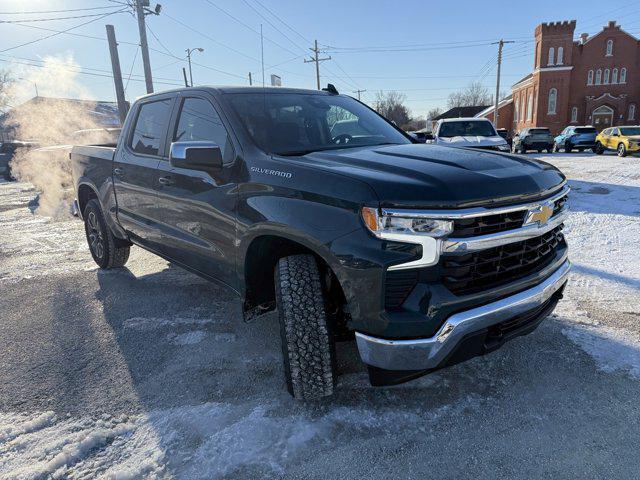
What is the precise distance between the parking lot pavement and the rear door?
780 millimetres

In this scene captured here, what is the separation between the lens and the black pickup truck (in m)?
2.10

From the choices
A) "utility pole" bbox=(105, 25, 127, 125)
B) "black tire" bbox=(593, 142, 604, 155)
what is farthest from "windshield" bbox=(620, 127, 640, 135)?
"utility pole" bbox=(105, 25, 127, 125)

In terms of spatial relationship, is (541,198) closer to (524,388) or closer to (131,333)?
(524,388)

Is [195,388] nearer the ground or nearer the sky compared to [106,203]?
nearer the ground

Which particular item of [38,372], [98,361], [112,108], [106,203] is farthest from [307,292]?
[112,108]

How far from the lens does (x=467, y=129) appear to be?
458 inches

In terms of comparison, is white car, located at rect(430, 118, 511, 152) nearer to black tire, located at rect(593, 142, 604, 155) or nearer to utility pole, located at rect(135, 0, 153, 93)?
utility pole, located at rect(135, 0, 153, 93)

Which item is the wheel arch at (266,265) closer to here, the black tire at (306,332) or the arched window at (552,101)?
the black tire at (306,332)

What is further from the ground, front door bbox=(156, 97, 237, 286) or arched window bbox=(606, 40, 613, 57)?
arched window bbox=(606, 40, 613, 57)

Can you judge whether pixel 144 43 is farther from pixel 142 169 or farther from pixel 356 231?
pixel 356 231

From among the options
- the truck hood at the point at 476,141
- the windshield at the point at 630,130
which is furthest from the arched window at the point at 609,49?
the truck hood at the point at 476,141

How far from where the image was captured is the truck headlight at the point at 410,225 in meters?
2.07

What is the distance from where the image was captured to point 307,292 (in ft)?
8.10

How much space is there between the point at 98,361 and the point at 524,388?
2.85m
